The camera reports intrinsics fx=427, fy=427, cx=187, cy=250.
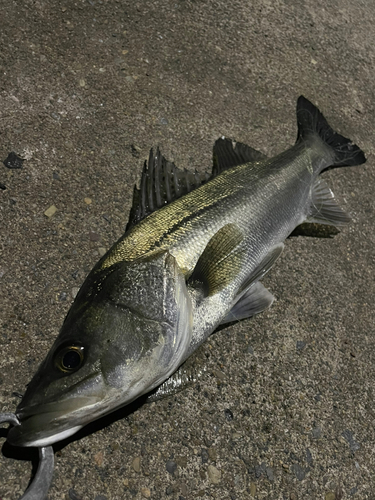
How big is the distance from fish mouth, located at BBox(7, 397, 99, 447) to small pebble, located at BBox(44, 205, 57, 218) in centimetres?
127

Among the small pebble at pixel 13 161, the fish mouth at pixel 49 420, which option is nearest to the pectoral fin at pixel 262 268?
the fish mouth at pixel 49 420

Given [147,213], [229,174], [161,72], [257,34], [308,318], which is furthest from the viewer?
[257,34]

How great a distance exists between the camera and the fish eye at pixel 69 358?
1598mm

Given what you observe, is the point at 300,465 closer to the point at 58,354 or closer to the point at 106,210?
the point at 58,354

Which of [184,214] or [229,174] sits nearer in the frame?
[184,214]

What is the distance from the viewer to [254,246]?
2.43 metres

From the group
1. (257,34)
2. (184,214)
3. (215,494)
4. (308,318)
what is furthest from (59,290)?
(257,34)

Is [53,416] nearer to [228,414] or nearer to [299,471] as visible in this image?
[228,414]

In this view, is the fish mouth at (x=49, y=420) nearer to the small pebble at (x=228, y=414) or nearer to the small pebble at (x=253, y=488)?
the small pebble at (x=228, y=414)

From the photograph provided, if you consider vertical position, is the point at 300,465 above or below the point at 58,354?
below

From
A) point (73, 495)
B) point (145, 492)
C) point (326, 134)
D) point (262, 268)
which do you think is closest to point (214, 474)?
point (145, 492)

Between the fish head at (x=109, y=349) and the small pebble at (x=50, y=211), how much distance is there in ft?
2.45

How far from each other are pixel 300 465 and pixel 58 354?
60.7 inches

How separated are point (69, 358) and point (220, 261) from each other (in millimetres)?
893
